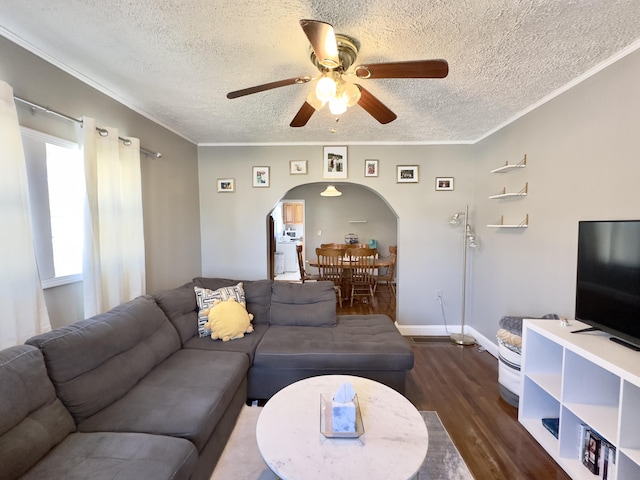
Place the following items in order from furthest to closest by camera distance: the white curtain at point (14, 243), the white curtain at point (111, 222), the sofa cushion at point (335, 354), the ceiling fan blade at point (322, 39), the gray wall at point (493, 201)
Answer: the sofa cushion at point (335, 354)
the white curtain at point (111, 222)
the gray wall at point (493, 201)
the white curtain at point (14, 243)
the ceiling fan blade at point (322, 39)

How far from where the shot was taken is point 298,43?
1.55m

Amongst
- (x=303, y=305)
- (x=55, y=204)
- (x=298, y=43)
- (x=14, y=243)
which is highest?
(x=298, y=43)

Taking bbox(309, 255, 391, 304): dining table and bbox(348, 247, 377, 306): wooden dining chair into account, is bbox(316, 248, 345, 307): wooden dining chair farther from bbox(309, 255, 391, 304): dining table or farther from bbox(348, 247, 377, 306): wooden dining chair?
bbox(348, 247, 377, 306): wooden dining chair

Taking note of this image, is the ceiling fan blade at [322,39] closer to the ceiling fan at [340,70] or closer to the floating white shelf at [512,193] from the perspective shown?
the ceiling fan at [340,70]

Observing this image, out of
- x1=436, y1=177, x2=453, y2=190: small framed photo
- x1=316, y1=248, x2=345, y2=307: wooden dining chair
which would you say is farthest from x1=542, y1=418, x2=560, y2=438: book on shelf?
x1=316, y1=248, x2=345, y2=307: wooden dining chair

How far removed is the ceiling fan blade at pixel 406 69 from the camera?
129 centimetres

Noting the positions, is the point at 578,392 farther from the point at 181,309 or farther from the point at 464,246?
the point at 181,309

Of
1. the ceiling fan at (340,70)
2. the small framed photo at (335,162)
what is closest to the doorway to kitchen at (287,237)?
the small framed photo at (335,162)

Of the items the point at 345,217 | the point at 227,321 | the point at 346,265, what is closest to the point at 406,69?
the point at 227,321

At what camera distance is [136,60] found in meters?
1.76

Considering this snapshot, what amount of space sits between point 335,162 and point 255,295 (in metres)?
1.86

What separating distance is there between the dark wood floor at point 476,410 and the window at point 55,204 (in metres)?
2.72

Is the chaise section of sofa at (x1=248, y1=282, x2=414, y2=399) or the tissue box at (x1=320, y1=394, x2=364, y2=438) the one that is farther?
the chaise section of sofa at (x1=248, y1=282, x2=414, y2=399)

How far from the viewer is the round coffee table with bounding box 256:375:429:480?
108 centimetres
